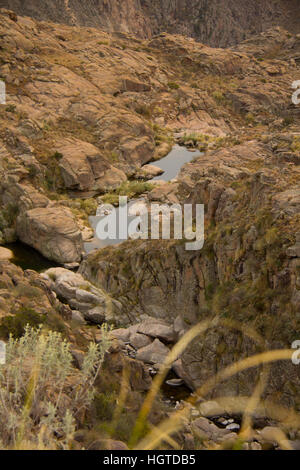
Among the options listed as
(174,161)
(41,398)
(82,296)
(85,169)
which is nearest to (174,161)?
(174,161)

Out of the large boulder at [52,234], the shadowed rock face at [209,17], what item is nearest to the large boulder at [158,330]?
the large boulder at [52,234]

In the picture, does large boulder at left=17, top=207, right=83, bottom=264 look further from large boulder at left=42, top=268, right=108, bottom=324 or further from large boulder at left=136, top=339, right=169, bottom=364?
large boulder at left=136, top=339, right=169, bottom=364

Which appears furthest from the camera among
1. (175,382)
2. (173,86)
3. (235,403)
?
(173,86)

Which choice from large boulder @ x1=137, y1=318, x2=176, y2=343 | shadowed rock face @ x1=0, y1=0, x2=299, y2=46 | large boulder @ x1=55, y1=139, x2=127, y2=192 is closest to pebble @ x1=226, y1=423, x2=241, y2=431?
large boulder @ x1=137, y1=318, x2=176, y2=343

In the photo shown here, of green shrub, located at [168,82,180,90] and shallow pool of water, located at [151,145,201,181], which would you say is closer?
shallow pool of water, located at [151,145,201,181]

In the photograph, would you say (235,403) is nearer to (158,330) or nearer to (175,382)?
(175,382)

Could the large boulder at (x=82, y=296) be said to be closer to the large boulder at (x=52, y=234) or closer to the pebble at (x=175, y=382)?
the large boulder at (x=52, y=234)

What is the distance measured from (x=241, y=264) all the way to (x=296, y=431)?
5708 millimetres

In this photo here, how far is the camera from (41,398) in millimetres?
9789

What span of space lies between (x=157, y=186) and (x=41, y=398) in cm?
3059

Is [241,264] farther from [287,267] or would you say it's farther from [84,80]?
[84,80]

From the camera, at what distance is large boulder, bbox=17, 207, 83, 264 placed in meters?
29.4

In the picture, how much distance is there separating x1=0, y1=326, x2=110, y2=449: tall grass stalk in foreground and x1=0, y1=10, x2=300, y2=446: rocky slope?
314cm
